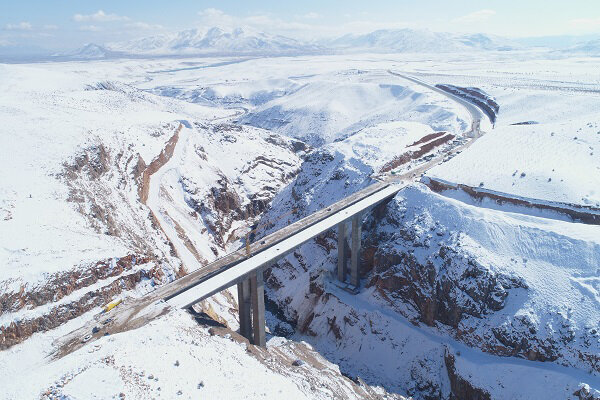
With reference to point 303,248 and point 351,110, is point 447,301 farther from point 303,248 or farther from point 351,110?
point 351,110

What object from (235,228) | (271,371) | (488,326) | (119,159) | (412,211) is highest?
(119,159)

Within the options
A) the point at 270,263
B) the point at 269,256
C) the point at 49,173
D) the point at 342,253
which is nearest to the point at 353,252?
the point at 342,253

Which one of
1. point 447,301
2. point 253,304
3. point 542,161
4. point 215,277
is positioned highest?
point 542,161

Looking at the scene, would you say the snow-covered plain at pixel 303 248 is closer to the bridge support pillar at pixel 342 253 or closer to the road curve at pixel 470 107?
the bridge support pillar at pixel 342 253

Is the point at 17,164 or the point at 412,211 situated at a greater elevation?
the point at 17,164

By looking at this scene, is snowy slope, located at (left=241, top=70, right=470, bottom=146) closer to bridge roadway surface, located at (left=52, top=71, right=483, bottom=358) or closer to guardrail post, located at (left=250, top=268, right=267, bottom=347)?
bridge roadway surface, located at (left=52, top=71, right=483, bottom=358)

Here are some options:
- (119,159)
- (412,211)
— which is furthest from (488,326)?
(119,159)

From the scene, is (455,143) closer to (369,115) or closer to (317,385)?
(317,385)
